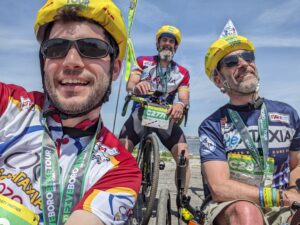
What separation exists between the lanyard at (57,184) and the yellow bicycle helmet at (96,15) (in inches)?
28.1

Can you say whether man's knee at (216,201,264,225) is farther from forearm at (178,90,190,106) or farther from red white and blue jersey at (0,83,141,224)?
forearm at (178,90,190,106)

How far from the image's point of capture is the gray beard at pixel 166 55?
5523 mm

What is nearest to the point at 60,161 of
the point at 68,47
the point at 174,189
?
the point at 68,47

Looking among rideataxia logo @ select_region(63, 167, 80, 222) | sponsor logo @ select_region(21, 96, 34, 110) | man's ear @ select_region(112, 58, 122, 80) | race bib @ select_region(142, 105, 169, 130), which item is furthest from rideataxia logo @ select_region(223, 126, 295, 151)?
race bib @ select_region(142, 105, 169, 130)

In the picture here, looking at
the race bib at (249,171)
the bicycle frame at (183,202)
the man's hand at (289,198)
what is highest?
the race bib at (249,171)

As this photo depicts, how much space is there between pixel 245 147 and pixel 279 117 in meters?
0.46

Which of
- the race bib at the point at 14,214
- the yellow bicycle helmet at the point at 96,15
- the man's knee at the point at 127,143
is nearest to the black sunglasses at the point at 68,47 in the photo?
the yellow bicycle helmet at the point at 96,15

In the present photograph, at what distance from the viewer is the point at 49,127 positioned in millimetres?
1975

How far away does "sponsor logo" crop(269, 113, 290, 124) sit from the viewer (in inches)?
126

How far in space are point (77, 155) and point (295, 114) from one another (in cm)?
228

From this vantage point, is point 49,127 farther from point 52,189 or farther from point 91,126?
point 52,189

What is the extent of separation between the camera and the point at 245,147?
10.1 ft

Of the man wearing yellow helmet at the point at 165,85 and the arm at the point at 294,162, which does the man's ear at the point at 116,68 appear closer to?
the arm at the point at 294,162

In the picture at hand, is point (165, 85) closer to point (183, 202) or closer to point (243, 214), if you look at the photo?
point (183, 202)
